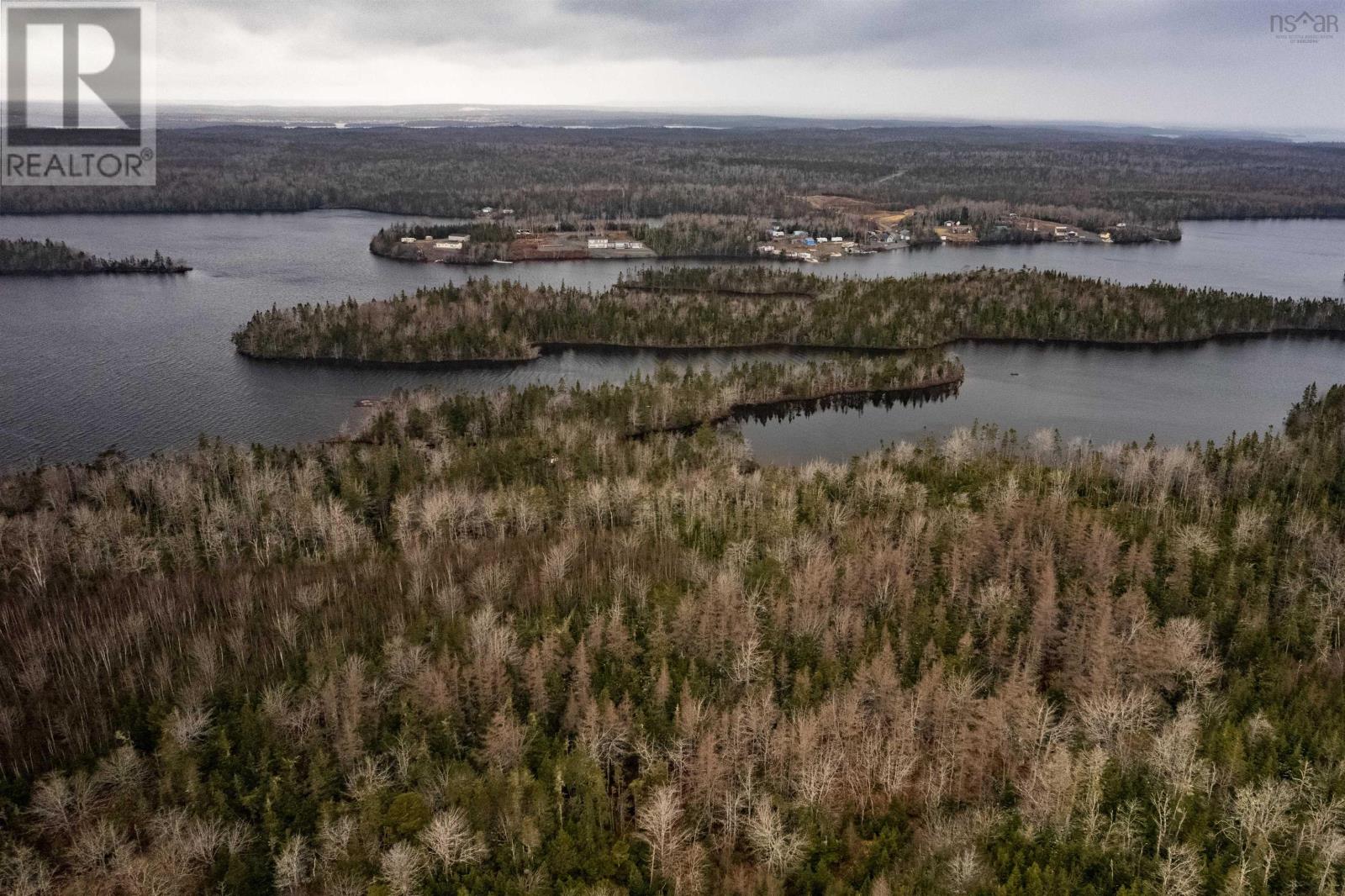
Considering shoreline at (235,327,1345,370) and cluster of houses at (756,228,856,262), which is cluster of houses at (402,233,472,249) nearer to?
cluster of houses at (756,228,856,262)

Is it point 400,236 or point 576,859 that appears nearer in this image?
point 576,859

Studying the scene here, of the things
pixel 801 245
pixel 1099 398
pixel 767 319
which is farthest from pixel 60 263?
pixel 1099 398

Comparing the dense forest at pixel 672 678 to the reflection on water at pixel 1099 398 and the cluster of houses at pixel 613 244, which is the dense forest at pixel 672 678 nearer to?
the reflection on water at pixel 1099 398

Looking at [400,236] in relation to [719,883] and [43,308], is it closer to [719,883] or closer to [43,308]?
[43,308]

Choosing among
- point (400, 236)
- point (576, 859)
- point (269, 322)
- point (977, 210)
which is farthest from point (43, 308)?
point (977, 210)

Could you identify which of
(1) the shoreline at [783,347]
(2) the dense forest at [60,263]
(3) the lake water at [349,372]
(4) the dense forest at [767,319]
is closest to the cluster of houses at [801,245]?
(3) the lake water at [349,372]

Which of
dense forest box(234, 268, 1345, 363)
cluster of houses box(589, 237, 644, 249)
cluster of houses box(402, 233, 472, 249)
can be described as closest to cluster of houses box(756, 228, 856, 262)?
cluster of houses box(589, 237, 644, 249)
